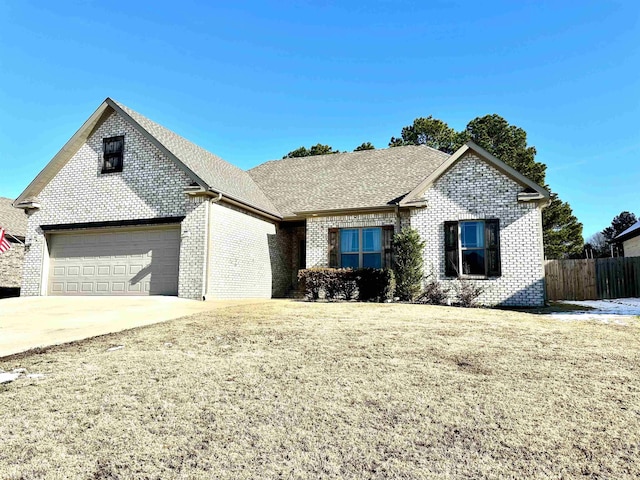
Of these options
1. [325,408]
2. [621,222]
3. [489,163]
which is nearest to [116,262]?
[325,408]

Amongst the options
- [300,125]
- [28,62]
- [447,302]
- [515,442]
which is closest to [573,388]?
[515,442]

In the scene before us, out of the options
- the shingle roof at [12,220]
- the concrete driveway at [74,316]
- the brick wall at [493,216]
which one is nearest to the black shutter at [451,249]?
the brick wall at [493,216]

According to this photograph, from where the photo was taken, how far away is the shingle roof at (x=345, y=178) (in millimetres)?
16078

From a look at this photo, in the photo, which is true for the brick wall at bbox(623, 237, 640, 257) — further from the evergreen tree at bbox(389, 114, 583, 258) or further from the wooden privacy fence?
the evergreen tree at bbox(389, 114, 583, 258)

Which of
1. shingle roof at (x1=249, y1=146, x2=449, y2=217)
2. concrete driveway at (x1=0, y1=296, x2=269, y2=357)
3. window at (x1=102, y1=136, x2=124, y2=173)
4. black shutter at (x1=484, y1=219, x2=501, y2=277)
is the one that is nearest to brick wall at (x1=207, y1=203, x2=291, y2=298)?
concrete driveway at (x1=0, y1=296, x2=269, y2=357)

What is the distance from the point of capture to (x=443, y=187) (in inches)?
558

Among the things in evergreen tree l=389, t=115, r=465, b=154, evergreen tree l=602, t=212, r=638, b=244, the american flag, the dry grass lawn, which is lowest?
the dry grass lawn

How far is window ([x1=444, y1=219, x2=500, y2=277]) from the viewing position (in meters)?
13.5

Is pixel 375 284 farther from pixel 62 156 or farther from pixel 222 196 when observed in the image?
pixel 62 156

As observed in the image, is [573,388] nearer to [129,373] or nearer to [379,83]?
[129,373]

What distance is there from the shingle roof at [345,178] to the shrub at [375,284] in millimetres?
3059

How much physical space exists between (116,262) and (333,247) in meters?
7.92

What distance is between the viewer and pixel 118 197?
582 inches

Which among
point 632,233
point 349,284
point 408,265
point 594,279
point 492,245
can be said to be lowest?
point 349,284
